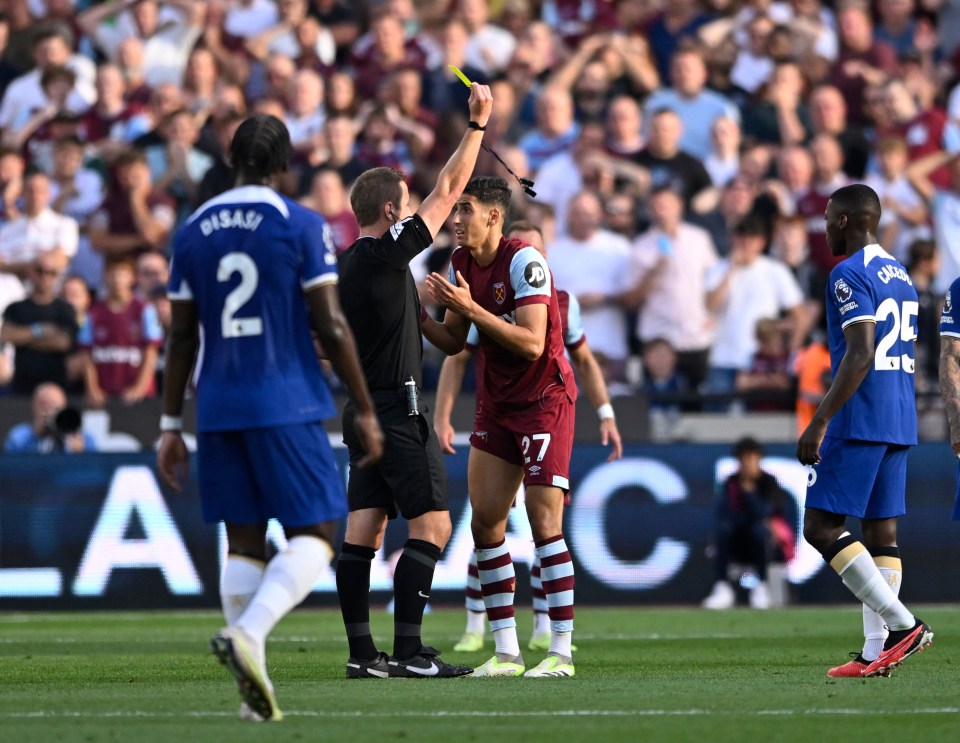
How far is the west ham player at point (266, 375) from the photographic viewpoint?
7074 millimetres

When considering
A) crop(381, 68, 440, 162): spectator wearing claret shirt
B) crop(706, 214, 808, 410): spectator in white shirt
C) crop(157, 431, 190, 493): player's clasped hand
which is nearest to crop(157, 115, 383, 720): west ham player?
crop(157, 431, 190, 493): player's clasped hand

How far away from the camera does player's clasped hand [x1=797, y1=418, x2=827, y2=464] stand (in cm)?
859

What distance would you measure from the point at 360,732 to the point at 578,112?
13.8 m

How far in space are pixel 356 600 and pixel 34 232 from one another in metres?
10.0

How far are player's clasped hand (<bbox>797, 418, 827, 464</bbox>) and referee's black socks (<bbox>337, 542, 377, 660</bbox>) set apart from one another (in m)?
2.38

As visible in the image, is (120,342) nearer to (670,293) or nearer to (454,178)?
(670,293)

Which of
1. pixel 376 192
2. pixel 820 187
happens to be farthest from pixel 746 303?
pixel 376 192

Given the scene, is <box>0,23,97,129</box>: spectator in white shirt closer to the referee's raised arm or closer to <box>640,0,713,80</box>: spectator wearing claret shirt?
<box>640,0,713,80</box>: spectator wearing claret shirt

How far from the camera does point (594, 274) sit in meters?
17.4

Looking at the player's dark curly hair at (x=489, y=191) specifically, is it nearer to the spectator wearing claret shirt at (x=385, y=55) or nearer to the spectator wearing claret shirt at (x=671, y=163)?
the spectator wearing claret shirt at (x=671, y=163)

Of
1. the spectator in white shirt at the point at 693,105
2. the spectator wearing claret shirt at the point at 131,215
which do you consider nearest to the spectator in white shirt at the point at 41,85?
the spectator wearing claret shirt at the point at 131,215

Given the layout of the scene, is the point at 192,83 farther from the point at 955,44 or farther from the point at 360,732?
the point at 360,732

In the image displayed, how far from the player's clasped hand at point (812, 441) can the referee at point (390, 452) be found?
6.31 ft

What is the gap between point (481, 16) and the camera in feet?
67.4
